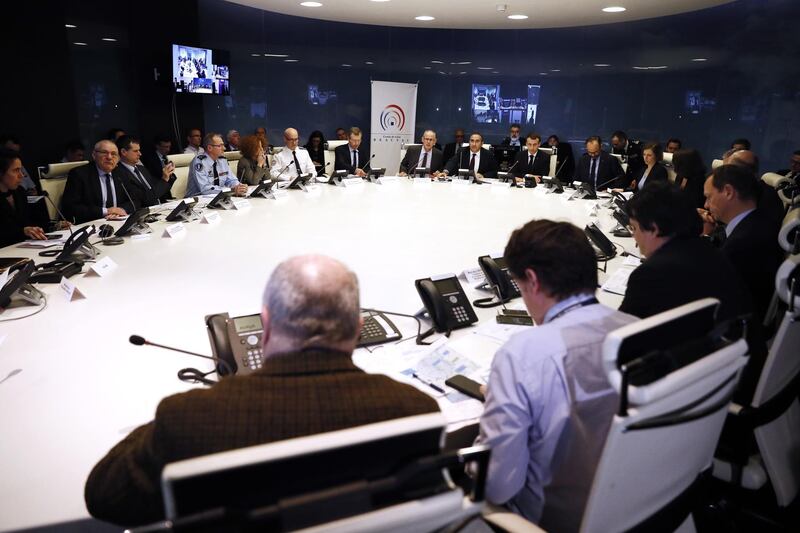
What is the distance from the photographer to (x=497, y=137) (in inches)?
414

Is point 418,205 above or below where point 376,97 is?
below

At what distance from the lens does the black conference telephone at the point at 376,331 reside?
6.81ft

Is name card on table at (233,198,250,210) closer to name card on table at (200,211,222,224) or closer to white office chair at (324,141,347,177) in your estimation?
name card on table at (200,211,222,224)

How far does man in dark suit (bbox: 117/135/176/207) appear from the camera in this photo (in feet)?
15.6

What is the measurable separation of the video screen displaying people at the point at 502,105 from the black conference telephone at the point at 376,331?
8843mm

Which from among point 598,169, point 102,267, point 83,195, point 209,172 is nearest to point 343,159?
point 209,172

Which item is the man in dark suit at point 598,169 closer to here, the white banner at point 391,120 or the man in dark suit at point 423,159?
the man in dark suit at point 423,159

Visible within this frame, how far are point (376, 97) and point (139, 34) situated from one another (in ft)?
13.6

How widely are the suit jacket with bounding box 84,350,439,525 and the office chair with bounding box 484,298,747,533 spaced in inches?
13.8

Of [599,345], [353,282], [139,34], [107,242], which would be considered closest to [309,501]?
[353,282]

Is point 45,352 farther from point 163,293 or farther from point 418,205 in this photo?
point 418,205

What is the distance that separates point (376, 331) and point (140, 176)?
3.67m

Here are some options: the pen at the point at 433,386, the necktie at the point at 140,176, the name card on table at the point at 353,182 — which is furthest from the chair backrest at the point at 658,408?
the name card on table at the point at 353,182

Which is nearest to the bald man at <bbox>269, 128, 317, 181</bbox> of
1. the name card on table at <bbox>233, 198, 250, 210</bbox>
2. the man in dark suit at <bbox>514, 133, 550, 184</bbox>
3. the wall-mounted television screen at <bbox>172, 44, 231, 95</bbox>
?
the wall-mounted television screen at <bbox>172, 44, 231, 95</bbox>
